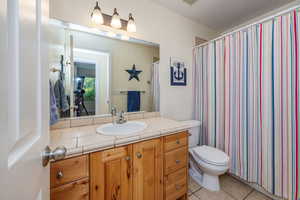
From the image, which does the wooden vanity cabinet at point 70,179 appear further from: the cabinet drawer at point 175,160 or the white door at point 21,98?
the cabinet drawer at point 175,160

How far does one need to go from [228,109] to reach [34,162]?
1857 millimetres

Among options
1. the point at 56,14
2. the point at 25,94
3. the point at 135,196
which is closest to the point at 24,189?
the point at 25,94

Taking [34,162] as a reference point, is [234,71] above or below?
above

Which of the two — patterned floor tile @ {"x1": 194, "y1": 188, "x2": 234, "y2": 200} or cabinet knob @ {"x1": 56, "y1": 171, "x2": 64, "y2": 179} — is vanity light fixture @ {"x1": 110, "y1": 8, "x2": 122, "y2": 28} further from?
patterned floor tile @ {"x1": 194, "y1": 188, "x2": 234, "y2": 200}

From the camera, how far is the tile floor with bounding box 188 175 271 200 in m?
1.44

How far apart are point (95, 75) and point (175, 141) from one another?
108 cm

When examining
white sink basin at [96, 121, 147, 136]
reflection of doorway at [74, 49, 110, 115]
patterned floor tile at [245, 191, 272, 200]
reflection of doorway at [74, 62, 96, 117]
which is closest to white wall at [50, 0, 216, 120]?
reflection of doorway at [74, 49, 110, 115]

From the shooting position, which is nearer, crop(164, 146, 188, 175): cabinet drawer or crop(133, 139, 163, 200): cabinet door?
crop(133, 139, 163, 200): cabinet door

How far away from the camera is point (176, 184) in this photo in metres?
1.30

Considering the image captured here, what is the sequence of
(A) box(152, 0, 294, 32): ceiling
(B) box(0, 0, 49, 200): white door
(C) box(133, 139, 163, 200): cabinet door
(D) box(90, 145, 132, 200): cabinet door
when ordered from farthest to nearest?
(A) box(152, 0, 294, 32): ceiling < (C) box(133, 139, 163, 200): cabinet door < (D) box(90, 145, 132, 200): cabinet door < (B) box(0, 0, 49, 200): white door

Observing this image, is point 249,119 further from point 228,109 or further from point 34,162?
point 34,162

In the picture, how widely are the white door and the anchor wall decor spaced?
64.4 inches

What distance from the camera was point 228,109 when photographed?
1.67 metres

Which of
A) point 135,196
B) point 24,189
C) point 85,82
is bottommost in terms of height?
point 135,196
